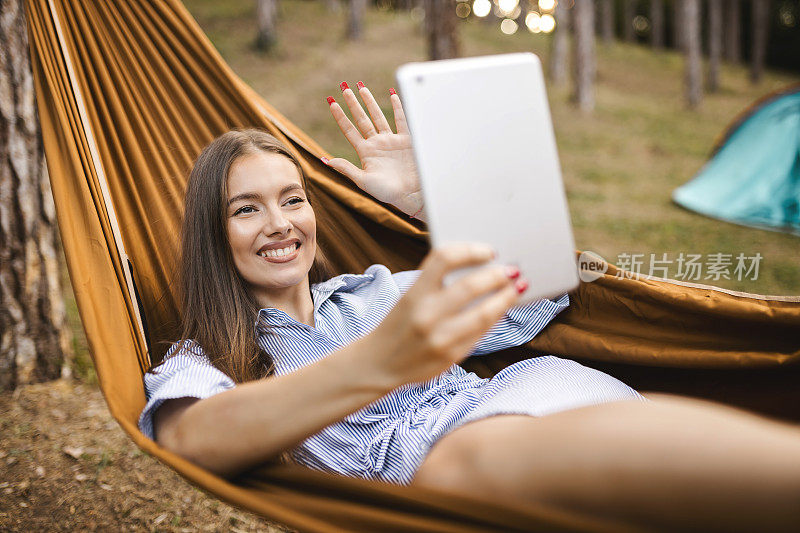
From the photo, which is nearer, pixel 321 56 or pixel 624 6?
pixel 321 56

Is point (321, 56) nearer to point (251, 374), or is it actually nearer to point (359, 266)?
point (359, 266)

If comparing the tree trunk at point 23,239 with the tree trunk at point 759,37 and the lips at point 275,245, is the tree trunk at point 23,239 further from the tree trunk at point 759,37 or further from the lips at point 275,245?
the tree trunk at point 759,37

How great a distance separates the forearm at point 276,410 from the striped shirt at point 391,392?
80 mm

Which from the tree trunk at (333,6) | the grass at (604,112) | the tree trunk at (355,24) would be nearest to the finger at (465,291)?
the grass at (604,112)

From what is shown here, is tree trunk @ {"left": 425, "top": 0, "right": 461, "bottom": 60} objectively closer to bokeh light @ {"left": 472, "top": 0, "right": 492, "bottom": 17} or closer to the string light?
bokeh light @ {"left": 472, "top": 0, "right": 492, "bottom": 17}

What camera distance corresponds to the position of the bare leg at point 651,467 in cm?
80

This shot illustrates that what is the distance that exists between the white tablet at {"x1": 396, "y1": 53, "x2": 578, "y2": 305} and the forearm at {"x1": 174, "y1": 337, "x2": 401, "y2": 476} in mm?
221

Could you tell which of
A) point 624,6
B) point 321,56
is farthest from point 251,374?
point 624,6

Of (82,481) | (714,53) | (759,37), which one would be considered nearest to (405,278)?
(82,481)

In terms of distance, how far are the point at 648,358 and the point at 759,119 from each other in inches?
211

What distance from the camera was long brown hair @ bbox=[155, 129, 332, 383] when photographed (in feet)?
4.14

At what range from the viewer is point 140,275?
1.54 m

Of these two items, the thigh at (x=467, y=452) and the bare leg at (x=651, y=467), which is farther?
the thigh at (x=467, y=452)

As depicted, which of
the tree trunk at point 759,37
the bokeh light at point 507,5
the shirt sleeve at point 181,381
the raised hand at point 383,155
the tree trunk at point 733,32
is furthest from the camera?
the bokeh light at point 507,5
